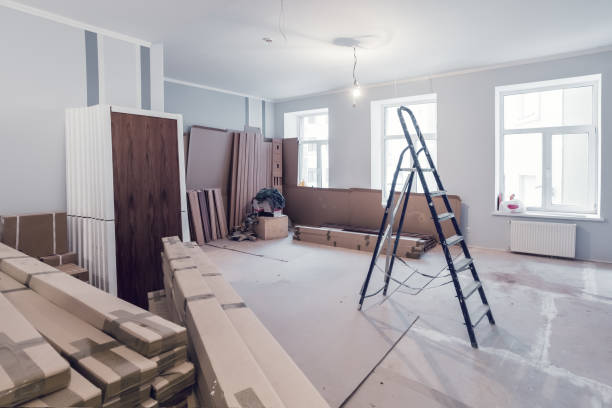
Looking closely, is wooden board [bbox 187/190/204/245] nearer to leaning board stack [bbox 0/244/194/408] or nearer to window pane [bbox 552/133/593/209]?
leaning board stack [bbox 0/244/194/408]

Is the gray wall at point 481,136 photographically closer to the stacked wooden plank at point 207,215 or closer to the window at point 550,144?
the window at point 550,144

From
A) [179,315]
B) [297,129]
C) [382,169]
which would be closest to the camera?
[179,315]

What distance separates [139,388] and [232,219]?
5.78m

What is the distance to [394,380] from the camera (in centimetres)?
219

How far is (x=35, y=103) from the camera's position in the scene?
345 cm

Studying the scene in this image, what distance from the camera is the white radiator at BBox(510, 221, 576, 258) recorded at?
196 inches

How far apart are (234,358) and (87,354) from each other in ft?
1.59

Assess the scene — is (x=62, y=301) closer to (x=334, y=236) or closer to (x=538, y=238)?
(x=334, y=236)

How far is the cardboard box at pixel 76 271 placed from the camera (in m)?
3.09

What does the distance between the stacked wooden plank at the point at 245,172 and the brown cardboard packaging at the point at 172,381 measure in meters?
5.62

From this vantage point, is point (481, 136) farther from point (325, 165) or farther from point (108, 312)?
point (108, 312)

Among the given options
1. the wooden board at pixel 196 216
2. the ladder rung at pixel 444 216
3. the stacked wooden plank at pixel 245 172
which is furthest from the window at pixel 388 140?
the ladder rung at pixel 444 216

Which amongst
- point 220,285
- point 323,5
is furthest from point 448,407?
point 323,5

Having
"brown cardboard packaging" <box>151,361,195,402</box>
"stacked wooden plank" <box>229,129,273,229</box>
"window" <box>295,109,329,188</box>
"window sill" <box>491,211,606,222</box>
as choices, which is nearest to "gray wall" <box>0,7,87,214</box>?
"brown cardboard packaging" <box>151,361,195,402</box>
